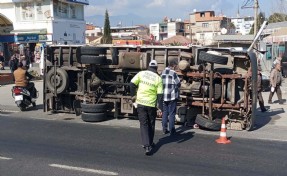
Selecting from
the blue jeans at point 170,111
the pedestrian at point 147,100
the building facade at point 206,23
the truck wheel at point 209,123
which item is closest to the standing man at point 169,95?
the blue jeans at point 170,111

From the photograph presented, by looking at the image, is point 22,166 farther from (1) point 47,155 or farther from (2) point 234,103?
(2) point 234,103

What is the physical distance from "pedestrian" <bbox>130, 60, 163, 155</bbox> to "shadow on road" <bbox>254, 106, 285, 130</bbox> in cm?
392

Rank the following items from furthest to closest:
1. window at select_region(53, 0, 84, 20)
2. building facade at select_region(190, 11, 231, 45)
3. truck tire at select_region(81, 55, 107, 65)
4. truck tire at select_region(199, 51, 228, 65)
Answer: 1. building facade at select_region(190, 11, 231, 45)
2. window at select_region(53, 0, 84, 20)
3. truck tire at select_region(81, 55, 107, 65)
4. truck tire at select_region(199, 51, 228, 65)

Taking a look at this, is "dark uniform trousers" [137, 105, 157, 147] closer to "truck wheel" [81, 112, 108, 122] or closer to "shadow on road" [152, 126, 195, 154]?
"shadow on road" [152, 126, 195, 154]

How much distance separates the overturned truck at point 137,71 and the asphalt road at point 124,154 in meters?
1.03

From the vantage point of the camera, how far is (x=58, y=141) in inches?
342

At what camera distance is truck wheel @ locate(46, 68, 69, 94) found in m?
11.8

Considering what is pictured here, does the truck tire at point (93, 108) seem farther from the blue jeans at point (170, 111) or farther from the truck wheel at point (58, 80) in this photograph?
the blue jeans at point (170, 111)

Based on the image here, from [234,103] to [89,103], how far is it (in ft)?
14.5

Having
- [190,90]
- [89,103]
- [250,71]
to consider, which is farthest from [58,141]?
[250,71]

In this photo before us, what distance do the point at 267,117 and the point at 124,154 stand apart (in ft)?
19.9

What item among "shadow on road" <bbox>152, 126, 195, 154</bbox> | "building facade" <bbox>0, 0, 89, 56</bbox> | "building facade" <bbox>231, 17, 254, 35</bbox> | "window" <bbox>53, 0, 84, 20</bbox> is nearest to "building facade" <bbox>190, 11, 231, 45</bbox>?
"building facade" <bbox>231, 17, 254, 35</bbox>

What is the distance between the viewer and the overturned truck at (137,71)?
9.93m

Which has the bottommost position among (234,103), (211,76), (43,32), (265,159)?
(265,159)
